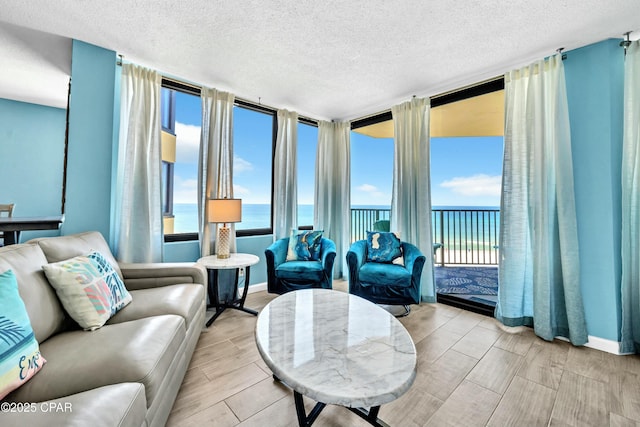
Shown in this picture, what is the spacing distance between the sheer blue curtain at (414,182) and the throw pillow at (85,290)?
2.93m

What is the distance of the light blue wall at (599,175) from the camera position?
2020 mm

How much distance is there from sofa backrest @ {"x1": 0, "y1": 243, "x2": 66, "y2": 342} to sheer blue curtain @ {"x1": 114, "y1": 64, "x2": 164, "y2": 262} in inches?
38.3

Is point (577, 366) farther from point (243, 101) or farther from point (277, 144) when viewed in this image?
point (243, 101)

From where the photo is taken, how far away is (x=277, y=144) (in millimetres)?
3559

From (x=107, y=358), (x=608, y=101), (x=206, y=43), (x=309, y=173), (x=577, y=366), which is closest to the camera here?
(x=107, y=358)

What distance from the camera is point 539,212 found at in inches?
88.7

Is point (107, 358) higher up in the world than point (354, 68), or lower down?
lower down

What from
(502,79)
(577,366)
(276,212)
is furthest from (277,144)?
(577,366)

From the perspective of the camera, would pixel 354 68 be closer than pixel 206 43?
No

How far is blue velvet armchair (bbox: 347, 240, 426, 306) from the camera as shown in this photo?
253 cm

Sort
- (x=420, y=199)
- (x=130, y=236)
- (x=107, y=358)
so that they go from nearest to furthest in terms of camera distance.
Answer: (x=107, y=358)
(x=130, y=236)
(x=420, y=199)

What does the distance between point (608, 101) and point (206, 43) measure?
3.42 m

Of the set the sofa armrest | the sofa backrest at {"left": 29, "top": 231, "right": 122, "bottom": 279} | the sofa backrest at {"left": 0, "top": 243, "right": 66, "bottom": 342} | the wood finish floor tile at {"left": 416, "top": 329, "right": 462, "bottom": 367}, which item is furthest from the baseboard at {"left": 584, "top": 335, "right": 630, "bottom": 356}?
the sofa backrest at {"left": 29, "top": 231, "right": 122, "bottom": 279}

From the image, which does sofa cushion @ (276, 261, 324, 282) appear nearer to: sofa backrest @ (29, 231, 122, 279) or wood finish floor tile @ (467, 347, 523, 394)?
sofa backrest @ (29, 231, 122, 279)
